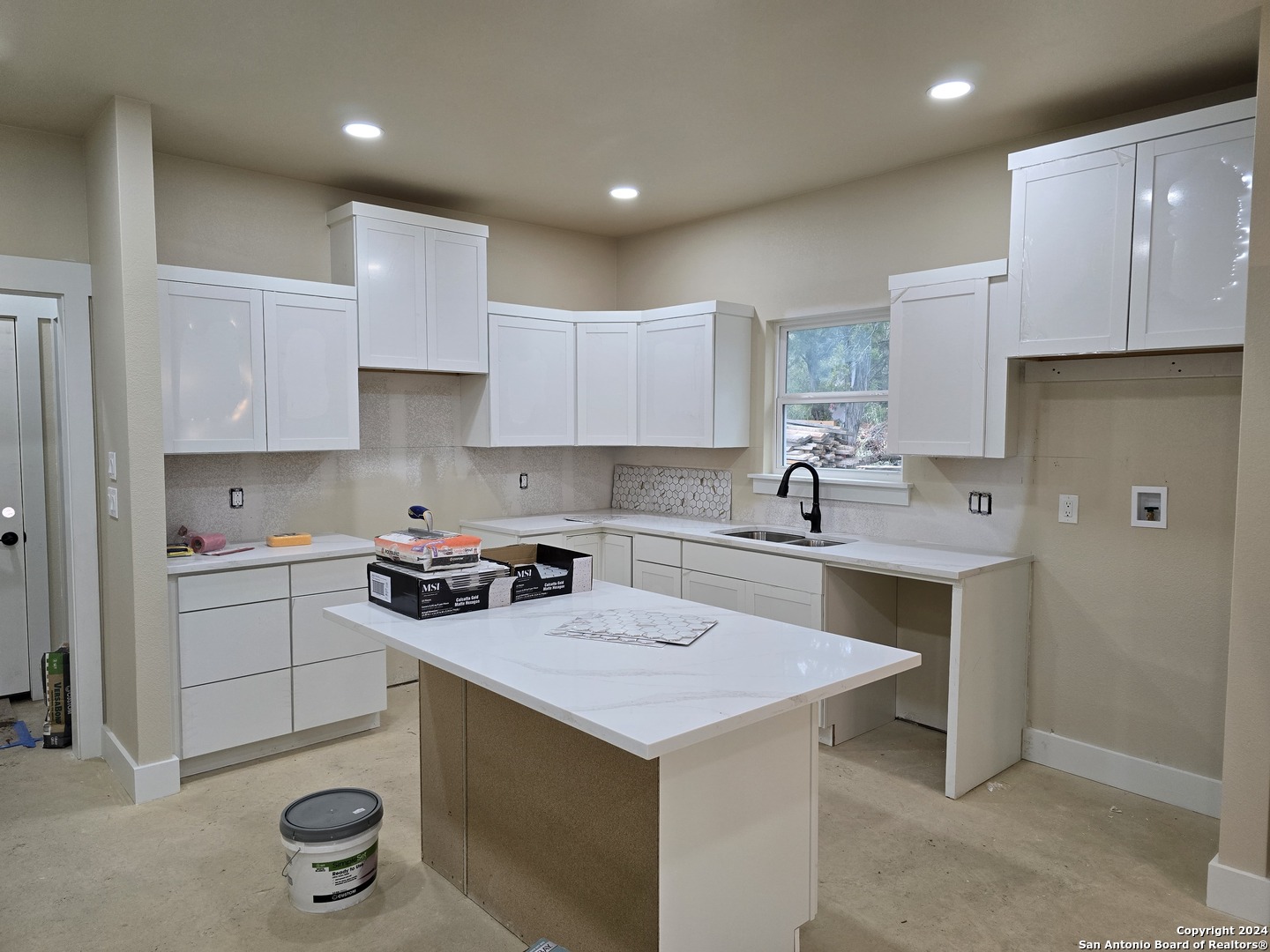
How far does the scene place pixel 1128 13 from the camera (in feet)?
8.26

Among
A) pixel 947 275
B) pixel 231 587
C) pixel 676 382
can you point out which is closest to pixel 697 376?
pixel 676 382

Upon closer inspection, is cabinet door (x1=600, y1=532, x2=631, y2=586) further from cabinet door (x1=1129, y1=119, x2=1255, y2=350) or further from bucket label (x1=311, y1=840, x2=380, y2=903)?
cabinet door (x1=1129, y1=119, x2=1255, y2=350)

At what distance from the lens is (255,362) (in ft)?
12.4

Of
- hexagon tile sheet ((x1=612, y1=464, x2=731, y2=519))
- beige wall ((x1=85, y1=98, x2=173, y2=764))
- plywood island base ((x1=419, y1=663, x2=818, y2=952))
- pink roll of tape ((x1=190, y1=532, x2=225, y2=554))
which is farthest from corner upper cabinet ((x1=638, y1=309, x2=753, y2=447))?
beige wall ((x1=85, y1=98, x2=173, y2=764))

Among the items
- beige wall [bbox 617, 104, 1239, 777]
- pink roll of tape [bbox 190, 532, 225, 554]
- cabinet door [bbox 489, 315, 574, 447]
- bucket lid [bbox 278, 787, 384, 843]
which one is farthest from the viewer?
cabinet door [bbox 489, 315, 574, 447]

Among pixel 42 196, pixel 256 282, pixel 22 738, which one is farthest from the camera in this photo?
pixel 22 738

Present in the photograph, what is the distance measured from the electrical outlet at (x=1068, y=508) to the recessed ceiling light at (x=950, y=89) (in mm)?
1710

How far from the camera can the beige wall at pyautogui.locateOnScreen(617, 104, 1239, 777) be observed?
3.20 metres

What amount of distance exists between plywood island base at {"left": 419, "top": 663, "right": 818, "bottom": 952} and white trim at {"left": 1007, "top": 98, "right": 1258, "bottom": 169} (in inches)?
94.3

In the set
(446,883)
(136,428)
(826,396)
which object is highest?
(826,396)

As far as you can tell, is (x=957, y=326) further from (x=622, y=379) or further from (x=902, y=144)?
(x=622, y=379)

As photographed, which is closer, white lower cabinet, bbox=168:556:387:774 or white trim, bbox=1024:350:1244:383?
white trim, bbox=1024:350:1244:383

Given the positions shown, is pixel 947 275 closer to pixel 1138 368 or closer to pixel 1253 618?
pixel 1138 368

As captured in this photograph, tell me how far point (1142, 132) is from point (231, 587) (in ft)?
13.1
